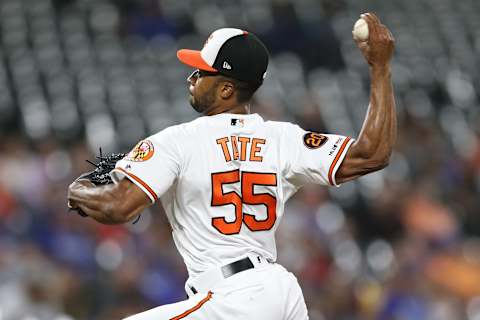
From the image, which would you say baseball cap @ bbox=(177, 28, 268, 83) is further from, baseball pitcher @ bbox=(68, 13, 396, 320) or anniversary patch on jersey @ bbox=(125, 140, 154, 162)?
anniversary patch on jersey @ bbox=(125, 140, 154, 162)

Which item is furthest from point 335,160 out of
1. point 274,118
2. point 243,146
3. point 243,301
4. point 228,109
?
point 274,118

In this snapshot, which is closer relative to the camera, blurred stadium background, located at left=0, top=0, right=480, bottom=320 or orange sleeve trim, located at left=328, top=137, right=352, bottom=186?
orange sleeve trim, located at left=328, top=137, right=352, bottom=186

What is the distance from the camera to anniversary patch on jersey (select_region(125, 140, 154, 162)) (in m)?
3.49

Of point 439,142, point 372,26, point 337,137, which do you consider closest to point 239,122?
point 337,137

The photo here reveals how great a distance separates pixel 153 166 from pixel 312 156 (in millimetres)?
593

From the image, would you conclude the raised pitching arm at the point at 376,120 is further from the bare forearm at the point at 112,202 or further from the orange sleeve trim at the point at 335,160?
the bare forearm at the point at 112,202

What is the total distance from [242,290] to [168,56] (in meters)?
6.71

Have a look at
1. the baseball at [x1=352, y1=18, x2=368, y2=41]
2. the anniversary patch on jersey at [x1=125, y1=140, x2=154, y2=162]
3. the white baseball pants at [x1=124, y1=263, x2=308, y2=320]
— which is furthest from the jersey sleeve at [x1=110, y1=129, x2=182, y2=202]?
the baseball at [x1=352, y1=18, x2=368, y2=41]

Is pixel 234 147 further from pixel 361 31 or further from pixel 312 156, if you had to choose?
pixel 361 31

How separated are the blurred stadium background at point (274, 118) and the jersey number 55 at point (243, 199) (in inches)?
129

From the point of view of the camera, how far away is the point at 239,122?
369 centimetres

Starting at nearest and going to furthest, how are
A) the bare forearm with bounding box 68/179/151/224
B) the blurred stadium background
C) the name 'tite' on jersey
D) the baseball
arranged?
1. the bare forearm with bounding box 68/179/151/224
2. the name 'tite' on jersey
3. the baseball
4. the blurred stadium background

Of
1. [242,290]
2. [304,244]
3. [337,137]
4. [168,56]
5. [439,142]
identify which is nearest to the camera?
[242,290]

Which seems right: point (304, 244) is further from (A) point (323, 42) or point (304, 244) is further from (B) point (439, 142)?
(A) point (323, 42)
